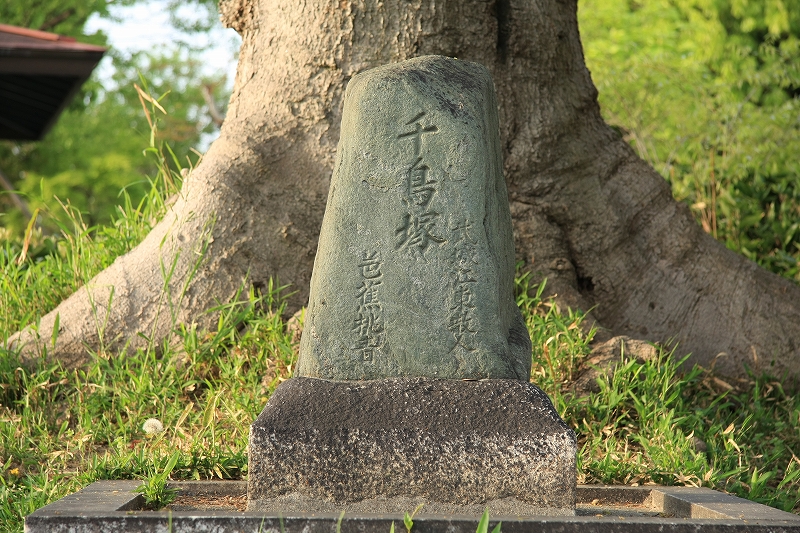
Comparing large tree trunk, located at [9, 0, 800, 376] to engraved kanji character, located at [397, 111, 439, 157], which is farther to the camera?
large tree trunk, located at [9, 0, 800, 376]

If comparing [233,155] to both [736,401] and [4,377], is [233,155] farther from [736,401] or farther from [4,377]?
[736,401]

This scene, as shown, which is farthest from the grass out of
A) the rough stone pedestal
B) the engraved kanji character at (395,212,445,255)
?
the engraved kanji character at (395,212,445,255)

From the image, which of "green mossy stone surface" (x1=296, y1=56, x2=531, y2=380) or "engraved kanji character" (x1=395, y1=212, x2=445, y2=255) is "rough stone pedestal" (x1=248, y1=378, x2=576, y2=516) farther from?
"engraved kanji character" (x1=395, y1=212, x2=445, y2=255)

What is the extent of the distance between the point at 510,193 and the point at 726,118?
3.46 metres

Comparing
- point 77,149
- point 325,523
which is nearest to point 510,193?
point 325,523

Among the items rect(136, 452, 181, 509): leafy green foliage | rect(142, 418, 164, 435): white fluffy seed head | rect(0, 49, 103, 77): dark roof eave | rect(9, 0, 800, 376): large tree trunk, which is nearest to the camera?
rect(136, 452, 181, 509): leafy green foliage

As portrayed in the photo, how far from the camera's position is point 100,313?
4.38m

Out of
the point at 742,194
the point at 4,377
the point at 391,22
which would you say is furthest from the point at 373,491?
the point at 742,194

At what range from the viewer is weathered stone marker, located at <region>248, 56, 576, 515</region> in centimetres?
240

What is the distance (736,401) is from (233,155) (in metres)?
2.92

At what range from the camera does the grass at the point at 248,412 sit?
335 cm

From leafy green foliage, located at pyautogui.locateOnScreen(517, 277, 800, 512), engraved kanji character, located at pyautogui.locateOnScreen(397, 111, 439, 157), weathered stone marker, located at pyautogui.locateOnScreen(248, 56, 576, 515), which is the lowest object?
leafy green foliage, located at pyautogui.locateOnScreen(517, 277, 800, 512)

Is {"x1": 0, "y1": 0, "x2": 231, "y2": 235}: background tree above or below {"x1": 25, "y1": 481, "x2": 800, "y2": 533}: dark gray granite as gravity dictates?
above

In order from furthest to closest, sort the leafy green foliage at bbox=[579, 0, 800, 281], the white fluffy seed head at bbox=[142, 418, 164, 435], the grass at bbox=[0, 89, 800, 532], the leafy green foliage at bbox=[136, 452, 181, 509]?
the leafy green foliage at bbox=[579, 0, 800, 281] → the white fluffy seed head at bbox=[142, 418, 164, 435] → the grass at bbox=[0, 89, 800, 532] → the leafy green foliage at bbox=[136, 452, 181, 509]
